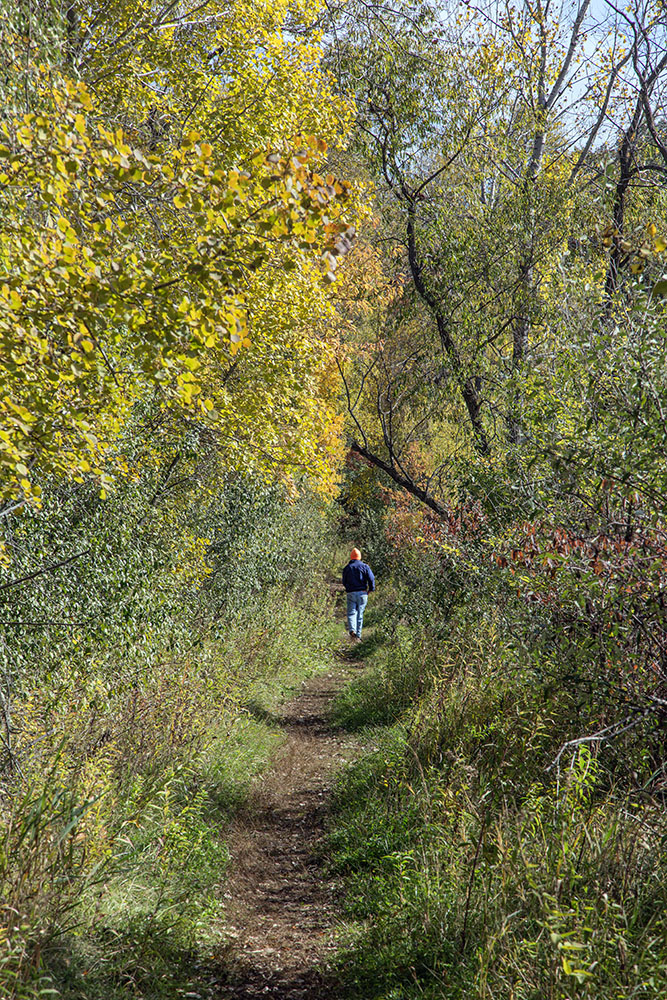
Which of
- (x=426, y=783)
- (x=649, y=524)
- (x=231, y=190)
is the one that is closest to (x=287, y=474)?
A: (x=426, y=783)

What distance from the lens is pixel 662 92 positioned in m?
9.41

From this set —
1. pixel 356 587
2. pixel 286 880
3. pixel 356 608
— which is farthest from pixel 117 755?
pixel 356 608

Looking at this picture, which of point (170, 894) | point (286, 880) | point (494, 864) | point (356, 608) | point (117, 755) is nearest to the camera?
point (494, 864)

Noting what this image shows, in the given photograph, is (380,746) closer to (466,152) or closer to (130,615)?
(130,615)

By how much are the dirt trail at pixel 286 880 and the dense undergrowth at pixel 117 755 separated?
0.70 feet

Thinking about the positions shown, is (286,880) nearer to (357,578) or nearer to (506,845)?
(506,845)

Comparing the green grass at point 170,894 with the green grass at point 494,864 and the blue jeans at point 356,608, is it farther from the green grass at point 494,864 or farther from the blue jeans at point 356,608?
the blue jeans at point 356,608

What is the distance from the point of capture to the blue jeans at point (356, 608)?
1464cm

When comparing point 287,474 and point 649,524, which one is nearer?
point 649,524

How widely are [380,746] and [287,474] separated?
5250mm

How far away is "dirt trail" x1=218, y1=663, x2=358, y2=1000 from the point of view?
15.7 ft

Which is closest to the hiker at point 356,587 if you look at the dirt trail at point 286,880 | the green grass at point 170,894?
the dirt trail at point 286,880

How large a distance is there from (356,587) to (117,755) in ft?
29.0

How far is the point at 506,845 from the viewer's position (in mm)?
4527
